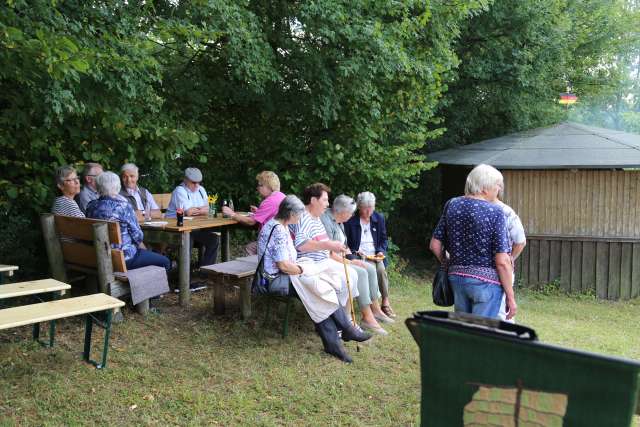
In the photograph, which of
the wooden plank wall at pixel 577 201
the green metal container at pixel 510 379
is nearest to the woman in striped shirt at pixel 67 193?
the green metal container at pixel 510 379

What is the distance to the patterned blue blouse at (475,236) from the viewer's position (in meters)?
3.90

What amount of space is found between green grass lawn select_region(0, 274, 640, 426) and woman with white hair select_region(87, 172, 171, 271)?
616 mm

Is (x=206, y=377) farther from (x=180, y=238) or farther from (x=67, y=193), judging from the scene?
(x=67, y=193)

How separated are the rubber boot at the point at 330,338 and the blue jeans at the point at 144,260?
1.87m

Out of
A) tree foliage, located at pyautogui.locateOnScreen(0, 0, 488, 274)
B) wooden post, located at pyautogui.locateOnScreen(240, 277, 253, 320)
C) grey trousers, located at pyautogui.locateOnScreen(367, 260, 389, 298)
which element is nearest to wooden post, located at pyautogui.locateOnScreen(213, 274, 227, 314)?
wooden post, located at pyautogui.locateOnScreen(240, 277, 253, 320)

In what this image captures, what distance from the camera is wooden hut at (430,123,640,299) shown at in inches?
416

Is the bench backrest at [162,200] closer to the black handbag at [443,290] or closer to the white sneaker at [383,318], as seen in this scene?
the white sneaker at [383,318]

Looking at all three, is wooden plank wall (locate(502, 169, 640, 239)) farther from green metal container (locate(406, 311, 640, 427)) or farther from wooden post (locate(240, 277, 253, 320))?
green metal container (locate(406, 311, 640, 427))

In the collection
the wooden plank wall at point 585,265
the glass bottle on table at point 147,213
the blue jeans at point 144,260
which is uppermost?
the glass bottle on table at point 147,213

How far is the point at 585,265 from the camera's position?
35.4ft

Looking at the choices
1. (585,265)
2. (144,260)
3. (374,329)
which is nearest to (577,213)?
(585,265)

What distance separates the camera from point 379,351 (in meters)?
5.43

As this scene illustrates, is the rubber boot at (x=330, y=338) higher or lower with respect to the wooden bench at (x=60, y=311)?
lower

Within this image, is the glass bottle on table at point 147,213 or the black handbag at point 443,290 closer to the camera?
the black handbag at point 443,290
